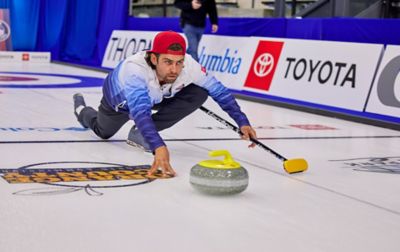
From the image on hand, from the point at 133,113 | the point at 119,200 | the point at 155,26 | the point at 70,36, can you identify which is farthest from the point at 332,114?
the point at 70,36

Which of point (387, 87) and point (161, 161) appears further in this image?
point (387, 87)

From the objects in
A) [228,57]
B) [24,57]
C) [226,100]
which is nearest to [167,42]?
[226,100]

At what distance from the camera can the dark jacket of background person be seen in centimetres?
816

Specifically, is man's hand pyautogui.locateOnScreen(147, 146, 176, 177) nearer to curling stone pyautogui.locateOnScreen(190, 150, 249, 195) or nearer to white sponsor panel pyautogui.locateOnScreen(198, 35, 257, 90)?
curling stone pyautogui.locateOnScreen(190, 150, 249, 195)

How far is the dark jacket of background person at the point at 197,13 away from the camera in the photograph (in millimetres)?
8164

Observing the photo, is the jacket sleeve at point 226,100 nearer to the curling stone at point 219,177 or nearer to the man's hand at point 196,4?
the curling stone at point 219,177

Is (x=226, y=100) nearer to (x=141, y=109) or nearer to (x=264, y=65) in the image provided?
(x=141, y=109)

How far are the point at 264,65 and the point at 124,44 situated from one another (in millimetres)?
4107

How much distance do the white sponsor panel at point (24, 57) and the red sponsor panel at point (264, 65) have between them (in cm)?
697

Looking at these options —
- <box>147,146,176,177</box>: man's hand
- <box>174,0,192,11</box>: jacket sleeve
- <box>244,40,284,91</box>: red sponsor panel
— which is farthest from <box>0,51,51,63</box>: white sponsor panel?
<box>147,146,176,177</box>: man's hand

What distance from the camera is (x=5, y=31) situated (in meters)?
13.8

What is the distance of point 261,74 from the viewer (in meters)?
7.29

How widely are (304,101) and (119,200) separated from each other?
4.07m

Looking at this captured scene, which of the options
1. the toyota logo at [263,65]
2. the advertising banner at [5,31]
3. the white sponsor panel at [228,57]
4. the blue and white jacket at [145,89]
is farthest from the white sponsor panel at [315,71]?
the advertising banner at [5,31]
